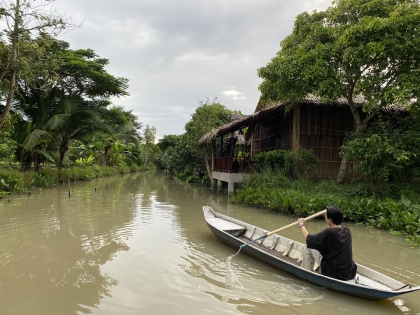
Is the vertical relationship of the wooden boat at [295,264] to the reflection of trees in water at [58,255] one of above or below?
above

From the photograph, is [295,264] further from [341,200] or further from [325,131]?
[325,131]

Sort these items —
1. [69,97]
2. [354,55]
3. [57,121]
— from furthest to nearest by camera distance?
[69,97] < [57,121] < [354,55]

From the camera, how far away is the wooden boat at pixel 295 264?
4.02 meters

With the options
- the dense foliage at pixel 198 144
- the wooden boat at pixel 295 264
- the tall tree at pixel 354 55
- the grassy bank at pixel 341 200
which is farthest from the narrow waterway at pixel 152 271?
the dense foliage at pixel 198 144

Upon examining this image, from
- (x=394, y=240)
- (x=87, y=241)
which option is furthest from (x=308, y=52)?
(x=87, y=241)

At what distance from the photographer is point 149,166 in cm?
5200

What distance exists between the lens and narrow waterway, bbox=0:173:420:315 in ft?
13.4

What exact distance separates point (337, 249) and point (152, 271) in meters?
2.87

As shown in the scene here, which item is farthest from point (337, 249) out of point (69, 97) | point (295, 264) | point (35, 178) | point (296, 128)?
point (69, 97)

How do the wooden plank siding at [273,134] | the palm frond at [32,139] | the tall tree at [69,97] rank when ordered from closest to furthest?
the wooden plank siding at [273,134]
the palm frond at [32,139]
the tall tree at [69,97]

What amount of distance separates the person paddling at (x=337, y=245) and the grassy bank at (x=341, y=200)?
372cm

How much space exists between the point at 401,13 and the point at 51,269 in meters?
10.8

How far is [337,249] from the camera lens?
4.34 metres

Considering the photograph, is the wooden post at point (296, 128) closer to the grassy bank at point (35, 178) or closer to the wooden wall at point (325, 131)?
the wooden wall at point (325, 131)
